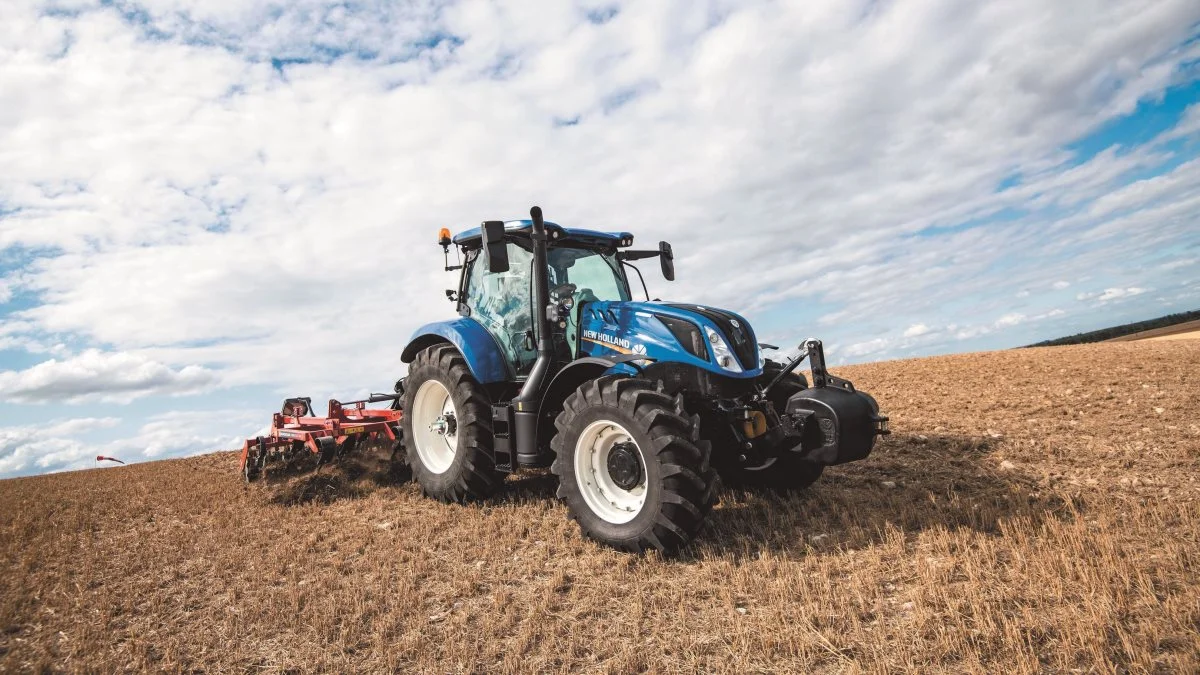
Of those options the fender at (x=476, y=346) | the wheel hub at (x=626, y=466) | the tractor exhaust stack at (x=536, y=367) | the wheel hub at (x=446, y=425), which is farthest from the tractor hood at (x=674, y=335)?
the wheel hub at (x=446, y=425)

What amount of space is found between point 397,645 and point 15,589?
11.4 ft

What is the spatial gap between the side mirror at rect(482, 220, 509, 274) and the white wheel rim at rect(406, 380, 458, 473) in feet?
6.30

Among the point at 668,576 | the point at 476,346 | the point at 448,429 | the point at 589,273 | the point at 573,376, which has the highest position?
the point at 589,273

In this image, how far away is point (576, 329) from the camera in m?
5.97

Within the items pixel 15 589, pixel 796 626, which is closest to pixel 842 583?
pixel 796 626

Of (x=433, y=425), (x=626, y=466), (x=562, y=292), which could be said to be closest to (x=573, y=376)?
(x=562, y=292)

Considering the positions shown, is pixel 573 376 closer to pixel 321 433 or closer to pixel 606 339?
pixel 606 339

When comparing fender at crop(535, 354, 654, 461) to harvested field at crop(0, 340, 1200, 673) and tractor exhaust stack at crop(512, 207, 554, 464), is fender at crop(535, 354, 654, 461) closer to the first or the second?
tractor exhaust stack at crop(512, 207, 554, 464)

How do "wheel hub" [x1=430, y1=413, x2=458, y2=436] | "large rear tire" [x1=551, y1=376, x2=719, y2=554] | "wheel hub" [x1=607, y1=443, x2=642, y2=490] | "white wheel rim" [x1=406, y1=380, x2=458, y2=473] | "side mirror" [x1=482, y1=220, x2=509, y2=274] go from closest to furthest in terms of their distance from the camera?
"large rear tire" [x1=551, y1=376, x2=719, y2=554] → "wheel hub" [x1=607, y1=443, x2=642, y2=490] → "side mirror" [x1=482, y1=220, x2=509, y2=274] → "wheel hub" [x1=430, y1=413, x2=458, y2=436] → "white wheel rim" [x1=406, y1=380, x2=458, y2=473]

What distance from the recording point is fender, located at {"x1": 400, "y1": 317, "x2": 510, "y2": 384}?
6.30 m

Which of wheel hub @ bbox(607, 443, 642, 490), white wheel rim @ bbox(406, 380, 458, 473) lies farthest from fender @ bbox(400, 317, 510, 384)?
wheel hub @ bbox(607, 443, 642, 490)

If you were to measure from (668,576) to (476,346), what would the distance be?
10.2ft

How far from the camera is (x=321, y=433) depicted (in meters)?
7.55

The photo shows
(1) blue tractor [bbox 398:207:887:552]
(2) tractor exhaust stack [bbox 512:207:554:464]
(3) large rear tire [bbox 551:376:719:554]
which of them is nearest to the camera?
(3) large rear tire [bbox 551:376:719:554]
